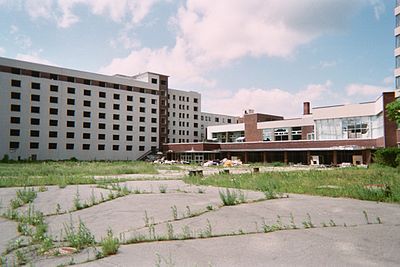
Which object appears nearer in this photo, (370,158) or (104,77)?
(370,158)

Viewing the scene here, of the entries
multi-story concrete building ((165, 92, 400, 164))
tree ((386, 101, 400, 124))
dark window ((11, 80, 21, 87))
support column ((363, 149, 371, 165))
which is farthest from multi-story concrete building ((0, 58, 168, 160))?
tree ((386, 101, 400, 124))

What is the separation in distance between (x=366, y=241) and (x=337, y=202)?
4773 mm

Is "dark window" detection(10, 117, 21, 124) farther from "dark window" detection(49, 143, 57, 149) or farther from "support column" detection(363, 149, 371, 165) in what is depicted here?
"support column" detection(363, 149, 371, 165)

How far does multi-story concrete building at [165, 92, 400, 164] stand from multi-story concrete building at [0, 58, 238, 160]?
9.42 m

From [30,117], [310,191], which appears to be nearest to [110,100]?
[30,117]

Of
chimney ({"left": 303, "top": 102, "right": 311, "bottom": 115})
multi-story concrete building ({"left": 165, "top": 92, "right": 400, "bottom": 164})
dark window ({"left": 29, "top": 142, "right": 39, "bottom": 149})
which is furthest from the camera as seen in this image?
chimney ({"left": 303, "top": 102, "right": 311, "bottom": 115})

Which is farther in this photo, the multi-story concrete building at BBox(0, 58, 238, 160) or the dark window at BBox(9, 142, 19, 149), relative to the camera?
the multi-story concrete building at BBox(0, 58, 238, 160)

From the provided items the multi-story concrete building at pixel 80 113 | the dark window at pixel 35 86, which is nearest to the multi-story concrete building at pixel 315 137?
the multi-story concrete building at pixel 80 113

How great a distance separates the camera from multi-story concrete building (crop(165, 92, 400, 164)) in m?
47.7

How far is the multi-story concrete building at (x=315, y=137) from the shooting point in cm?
4772

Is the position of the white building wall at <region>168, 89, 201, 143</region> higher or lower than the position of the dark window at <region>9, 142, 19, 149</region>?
higher

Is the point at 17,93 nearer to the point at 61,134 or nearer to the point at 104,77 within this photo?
the point at 61,134

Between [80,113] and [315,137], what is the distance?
44.2 m

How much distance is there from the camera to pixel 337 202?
36.7ft
